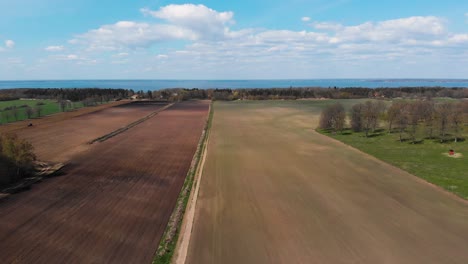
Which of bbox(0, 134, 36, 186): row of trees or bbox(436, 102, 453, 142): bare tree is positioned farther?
bbox(436, 102, 453, 142): bare tree

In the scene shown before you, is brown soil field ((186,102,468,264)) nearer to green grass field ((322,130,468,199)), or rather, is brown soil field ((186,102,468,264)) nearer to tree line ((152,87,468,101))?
green grass field ((322,130,468,199))

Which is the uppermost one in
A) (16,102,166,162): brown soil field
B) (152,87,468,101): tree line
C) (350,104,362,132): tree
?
(152,87,468,101): tree line

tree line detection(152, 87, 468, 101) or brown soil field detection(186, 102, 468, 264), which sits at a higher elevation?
tree line detection(152, 87, 468, 101)

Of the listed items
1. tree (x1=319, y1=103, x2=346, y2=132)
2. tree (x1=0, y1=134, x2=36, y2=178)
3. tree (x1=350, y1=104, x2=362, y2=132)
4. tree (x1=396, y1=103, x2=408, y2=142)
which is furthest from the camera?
tree (x1=350, y1=104, x2=362, y2=132)

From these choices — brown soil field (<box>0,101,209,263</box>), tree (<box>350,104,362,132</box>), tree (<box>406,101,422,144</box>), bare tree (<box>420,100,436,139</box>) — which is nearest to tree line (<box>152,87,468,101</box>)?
tree (<box>350,104,362,132</box>)

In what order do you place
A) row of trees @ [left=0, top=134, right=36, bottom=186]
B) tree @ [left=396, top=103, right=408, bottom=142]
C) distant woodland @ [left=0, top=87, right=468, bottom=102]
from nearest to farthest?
row of trees @ [left=0, top=134, right=36, bottom=186] < tree @ [left=396, top=103, right=408, bottom=142] < distant woodland @ [left=0, top=87, right=468, bottom=102]

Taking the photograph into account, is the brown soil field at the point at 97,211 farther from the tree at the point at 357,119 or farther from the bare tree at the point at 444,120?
the bare tree at the point at 444,120

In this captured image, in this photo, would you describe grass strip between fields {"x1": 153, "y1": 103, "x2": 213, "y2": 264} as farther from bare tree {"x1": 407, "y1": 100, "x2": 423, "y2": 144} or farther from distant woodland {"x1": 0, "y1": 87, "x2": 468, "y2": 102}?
distant woodland {"x1": 0, "y1": 87, "x2": 468, "y2": 102}

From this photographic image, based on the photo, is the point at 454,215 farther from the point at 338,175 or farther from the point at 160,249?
the point at 160,249
